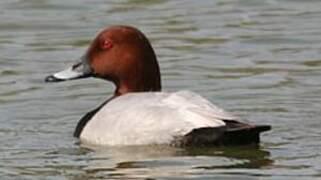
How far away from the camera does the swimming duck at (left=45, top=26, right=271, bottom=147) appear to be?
31.7 ft

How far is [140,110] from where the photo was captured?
993 centimetres

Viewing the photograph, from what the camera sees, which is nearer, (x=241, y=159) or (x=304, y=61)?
(x=241, y=159)

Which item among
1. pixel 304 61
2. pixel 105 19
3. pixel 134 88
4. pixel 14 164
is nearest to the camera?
pixel 14 164

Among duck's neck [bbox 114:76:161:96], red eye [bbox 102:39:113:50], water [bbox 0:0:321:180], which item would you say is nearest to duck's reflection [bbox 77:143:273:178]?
water [bbox 0:0:321:180]

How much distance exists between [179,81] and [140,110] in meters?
2.94

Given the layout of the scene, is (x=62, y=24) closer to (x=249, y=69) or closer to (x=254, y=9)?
(x=254, y=9)

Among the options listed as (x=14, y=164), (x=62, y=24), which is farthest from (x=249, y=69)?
(x=14, y=164)

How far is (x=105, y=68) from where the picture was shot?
36.1 feet

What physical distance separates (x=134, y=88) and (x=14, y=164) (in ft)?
5.09

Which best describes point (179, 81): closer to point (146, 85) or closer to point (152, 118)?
point (146, 85)

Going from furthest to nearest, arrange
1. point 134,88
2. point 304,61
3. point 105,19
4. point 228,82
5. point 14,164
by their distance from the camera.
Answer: point 105,19 < point 304,61 < point 228,82 < point 134,88 < point 14,164

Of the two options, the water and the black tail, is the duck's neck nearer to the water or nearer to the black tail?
the water

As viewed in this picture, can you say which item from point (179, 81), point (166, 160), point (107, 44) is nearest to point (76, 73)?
point (107, 44)

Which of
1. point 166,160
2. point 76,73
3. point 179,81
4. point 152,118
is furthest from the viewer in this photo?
point 179,81
